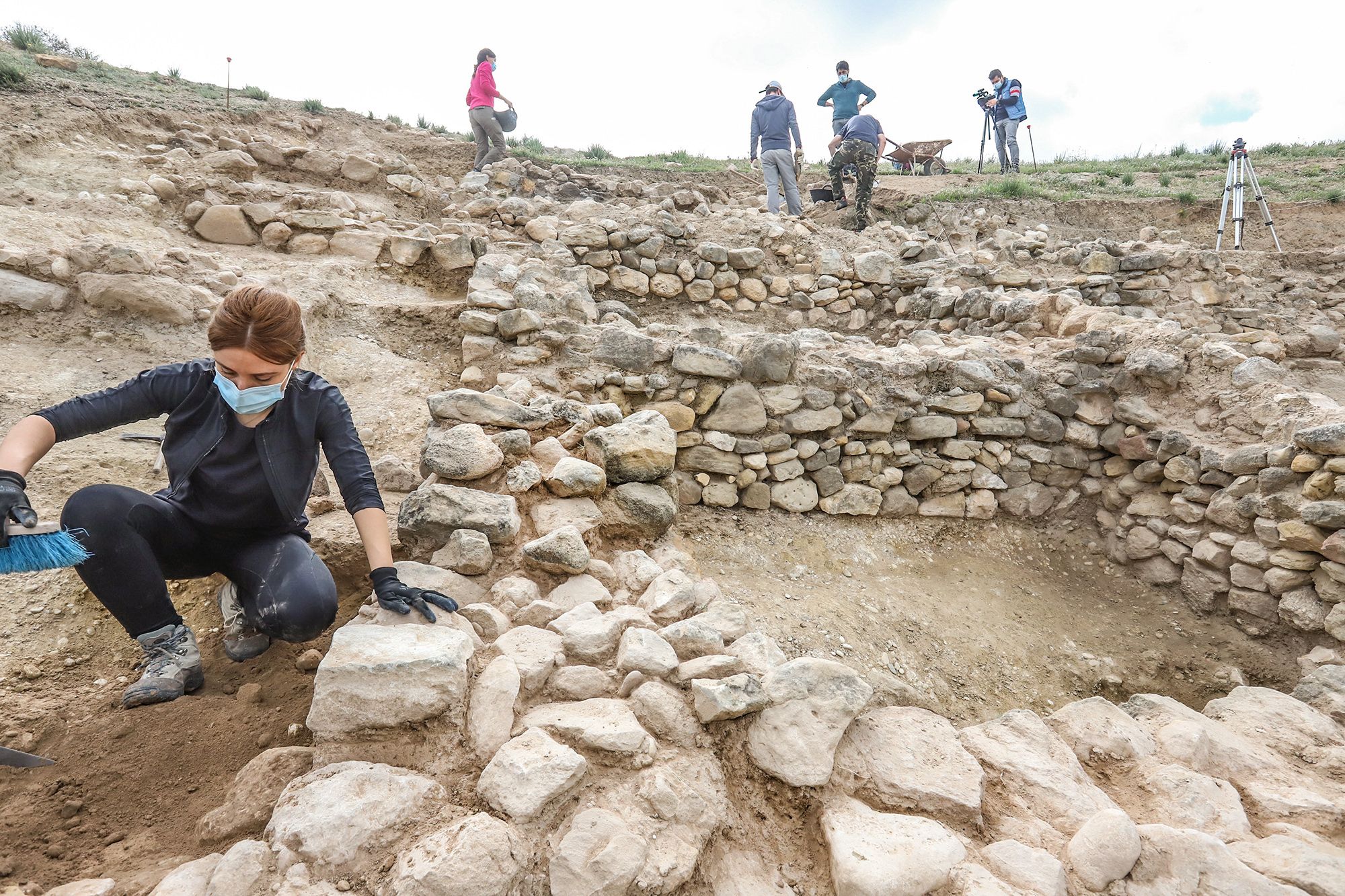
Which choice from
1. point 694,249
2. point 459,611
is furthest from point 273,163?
point 459,611

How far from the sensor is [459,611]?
2.12 metres

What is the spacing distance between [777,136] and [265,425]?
7.99 m

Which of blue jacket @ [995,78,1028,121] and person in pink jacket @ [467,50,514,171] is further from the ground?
blue jacket @ [995,78,1028,121]

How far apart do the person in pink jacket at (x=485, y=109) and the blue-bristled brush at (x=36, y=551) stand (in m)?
8.59

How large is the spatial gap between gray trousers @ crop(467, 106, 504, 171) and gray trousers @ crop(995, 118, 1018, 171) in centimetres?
978

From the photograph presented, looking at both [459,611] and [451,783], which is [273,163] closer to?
[459,611]

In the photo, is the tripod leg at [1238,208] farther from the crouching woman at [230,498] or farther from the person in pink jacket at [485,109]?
the crouching woman at [230,498]

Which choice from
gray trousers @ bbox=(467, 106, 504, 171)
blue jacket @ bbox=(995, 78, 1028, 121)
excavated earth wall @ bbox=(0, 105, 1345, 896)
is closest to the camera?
excavated earth wall @ bbox=(0, 105, 1345, 896)

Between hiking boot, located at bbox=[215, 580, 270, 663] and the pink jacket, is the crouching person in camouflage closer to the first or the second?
the pink jacket

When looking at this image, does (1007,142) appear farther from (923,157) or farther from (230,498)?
(230,498)

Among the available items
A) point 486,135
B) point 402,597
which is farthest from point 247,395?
point 486,135

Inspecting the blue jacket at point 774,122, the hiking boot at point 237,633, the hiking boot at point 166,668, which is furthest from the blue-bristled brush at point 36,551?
the blue jacket at point 774,122

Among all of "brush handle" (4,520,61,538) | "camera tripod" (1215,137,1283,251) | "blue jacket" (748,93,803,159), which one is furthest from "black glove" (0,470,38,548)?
"camera tripod" (1215,137,1283,251)

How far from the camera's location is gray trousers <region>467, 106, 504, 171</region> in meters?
8.93
